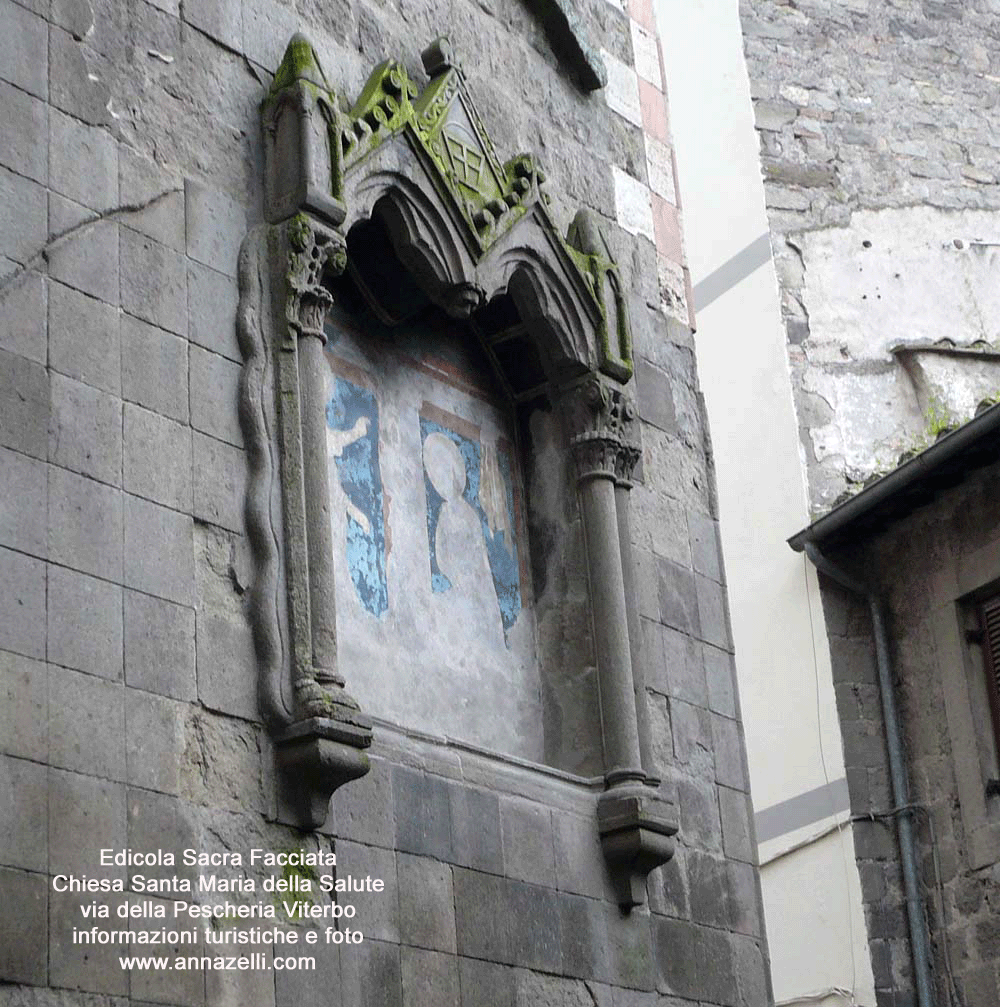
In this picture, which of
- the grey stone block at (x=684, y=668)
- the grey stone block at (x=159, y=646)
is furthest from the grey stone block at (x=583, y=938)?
the grey stone block at (x=159, y=646)

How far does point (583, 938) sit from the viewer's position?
611cm

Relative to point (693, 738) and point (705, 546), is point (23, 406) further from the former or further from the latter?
point (705, 546)

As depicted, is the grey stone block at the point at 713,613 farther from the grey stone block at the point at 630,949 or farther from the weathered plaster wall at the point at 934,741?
the weathered plaster wall at the point at 934,741

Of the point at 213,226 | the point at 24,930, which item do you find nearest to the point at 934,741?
the point at 213,226

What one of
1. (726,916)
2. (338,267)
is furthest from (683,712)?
(338,267)

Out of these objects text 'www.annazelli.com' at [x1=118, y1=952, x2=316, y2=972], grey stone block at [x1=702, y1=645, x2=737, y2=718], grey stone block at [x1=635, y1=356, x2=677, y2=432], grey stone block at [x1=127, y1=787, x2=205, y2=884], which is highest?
grey stone block at [x1=635, y1=356, x2=677, y2=432]

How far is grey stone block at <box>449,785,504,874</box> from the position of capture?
5.80 metres

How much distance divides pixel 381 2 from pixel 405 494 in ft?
5.64

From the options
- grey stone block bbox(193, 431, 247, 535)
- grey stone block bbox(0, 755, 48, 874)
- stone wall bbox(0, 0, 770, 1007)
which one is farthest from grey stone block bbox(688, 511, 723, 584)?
grey stone block bbox(0, 755, 48, 874)

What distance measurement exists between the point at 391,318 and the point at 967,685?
4.92m

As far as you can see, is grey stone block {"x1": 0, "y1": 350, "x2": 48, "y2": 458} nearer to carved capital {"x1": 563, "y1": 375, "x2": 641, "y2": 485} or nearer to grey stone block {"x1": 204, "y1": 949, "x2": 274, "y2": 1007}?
grey stone block {"x1": 204, "y1": 949, "x2": 274, "y2": 1007}

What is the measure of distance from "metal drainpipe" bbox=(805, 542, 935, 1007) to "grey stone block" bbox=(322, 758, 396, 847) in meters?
5.59

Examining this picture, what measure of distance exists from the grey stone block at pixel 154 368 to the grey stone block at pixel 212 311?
4.3 inches

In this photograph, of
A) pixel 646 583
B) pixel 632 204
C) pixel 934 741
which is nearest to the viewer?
pixel 646 583
